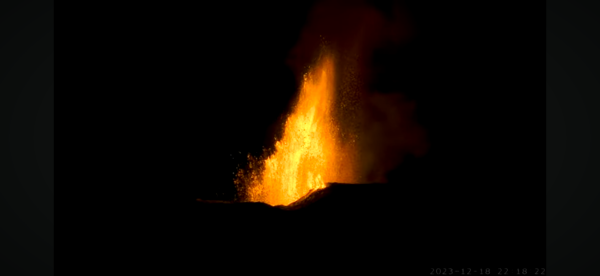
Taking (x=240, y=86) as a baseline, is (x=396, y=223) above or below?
below

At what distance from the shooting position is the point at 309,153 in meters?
13.9

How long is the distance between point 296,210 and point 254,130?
10.8 meters

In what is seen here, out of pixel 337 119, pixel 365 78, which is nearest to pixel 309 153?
pixel 337 119

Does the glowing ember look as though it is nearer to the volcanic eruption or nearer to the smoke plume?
the volcanic eruption

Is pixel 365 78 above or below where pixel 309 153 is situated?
above

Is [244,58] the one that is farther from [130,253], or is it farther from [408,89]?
[130,253]

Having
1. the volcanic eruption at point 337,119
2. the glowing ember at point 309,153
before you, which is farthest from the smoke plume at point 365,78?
the glowing ember at point 309,153

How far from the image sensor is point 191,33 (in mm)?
17312

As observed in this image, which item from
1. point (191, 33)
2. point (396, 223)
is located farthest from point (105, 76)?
point (396, 223)

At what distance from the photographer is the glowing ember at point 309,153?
13.6 m

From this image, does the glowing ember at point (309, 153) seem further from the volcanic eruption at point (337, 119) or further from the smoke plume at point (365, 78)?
the smoke plume at point (365, 78)

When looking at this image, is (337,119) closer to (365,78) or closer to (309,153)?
(309,153)

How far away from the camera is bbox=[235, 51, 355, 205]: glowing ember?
1355 centimetres

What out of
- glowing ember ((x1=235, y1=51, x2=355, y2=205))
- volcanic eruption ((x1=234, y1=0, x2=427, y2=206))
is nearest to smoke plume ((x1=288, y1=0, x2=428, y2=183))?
volcanic eruption ((x1=234, y1=0, x2=427, y2=206))
